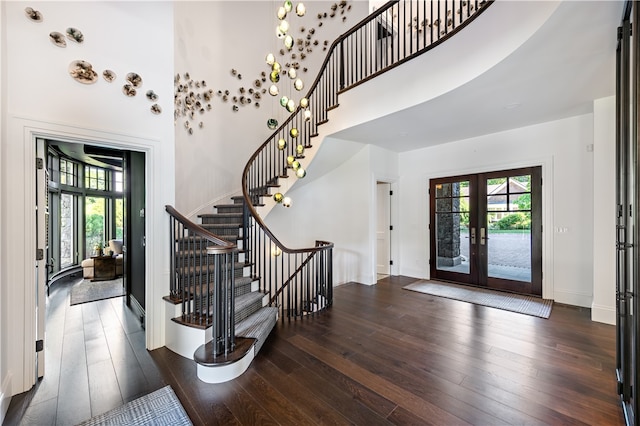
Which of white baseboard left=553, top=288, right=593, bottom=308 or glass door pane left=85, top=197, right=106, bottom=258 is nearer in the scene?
white baseboard left=553, top=288, right=593, bottom=308

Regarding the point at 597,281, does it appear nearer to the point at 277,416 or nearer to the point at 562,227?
the point at 562,227

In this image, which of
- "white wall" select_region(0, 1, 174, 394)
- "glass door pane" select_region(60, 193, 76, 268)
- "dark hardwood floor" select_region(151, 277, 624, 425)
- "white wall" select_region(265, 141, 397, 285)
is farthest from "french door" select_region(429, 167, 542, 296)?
"glass door pane" select_region(60, 193, 76, 268)

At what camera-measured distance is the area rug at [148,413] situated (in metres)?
1.76

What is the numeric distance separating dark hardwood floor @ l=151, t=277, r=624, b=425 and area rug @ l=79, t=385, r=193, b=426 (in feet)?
0.25

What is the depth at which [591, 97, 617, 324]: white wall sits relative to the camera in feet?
10.3

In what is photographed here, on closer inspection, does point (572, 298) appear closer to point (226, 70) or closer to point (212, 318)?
point (212, 318)

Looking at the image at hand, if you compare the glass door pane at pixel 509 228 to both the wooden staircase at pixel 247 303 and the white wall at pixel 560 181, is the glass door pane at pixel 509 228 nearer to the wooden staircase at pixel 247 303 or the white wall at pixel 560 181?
the white wall at pixel 560 181

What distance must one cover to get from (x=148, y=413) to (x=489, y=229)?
532cm

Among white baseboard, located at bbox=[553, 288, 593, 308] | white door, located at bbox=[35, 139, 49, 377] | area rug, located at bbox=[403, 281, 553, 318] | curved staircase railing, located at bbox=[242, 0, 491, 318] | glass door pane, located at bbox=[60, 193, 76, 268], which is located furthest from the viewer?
glass door pane, located at bbox=[60, 193, 76, 268]

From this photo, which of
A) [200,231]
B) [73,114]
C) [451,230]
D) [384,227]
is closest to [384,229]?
[384,227]

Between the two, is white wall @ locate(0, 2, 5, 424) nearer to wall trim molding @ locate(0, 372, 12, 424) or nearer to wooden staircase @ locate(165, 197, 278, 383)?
wall trim molding @ locate(0, 372, 12, 424)

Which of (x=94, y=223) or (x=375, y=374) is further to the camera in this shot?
(x=94, y=223)

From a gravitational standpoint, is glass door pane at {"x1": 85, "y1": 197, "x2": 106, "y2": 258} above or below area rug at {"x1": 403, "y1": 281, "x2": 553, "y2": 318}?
above

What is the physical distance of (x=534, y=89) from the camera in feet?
9.83
